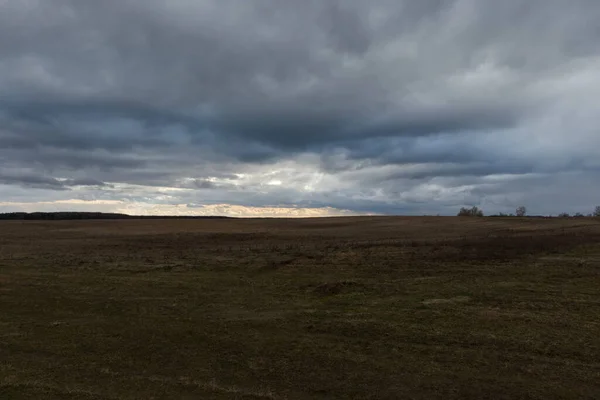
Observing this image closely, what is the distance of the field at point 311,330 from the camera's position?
287 inches

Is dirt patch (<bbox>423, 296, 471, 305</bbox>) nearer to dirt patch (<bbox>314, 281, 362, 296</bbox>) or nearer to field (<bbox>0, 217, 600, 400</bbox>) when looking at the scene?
field (<bbox>0, 217, 600, 400</bbox>)

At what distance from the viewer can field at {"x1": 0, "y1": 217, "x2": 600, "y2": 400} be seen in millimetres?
7289

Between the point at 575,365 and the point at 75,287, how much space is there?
15.1 m

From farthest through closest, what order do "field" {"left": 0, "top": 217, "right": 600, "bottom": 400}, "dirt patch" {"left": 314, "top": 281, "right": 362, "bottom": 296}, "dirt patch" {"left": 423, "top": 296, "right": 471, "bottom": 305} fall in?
"dirt patch" {"left": 314, "top": 281, "right": 362, "bottom": 296}, "dirt patch" {"left": 423, "top": 296, "right": 471, "bottom": 305}, "field" {"left": 0, "top": 217, "right": 600, "bottom": 400}

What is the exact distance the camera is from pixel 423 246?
81.3 feet

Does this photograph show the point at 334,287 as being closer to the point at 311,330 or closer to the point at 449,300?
the point at 449,300

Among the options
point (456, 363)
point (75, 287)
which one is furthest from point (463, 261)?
point (75, 287)

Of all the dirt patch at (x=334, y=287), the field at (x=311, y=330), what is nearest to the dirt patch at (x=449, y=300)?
the field at (x=311, y=330)

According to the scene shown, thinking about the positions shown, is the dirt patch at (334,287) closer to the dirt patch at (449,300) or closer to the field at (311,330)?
the field at (311,330)

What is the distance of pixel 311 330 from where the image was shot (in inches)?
413

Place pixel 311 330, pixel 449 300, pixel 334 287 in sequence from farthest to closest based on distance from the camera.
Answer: pixel 334 287 < pixel 449 300 < pixel 311 330

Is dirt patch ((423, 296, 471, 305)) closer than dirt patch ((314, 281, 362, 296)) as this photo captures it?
Yes

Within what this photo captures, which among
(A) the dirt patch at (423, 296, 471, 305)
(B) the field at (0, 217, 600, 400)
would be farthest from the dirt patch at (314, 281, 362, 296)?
(A) the dirt patch at (423, 296, 471, 305)

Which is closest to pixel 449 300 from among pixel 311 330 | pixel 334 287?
pixel 334 287
